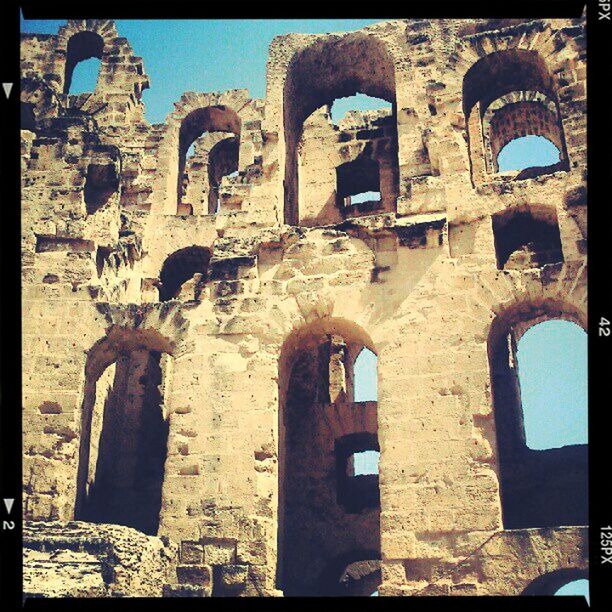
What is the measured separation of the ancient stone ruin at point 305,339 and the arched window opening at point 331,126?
6 cm

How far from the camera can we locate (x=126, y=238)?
13438mm

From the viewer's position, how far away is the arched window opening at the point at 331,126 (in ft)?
44.1

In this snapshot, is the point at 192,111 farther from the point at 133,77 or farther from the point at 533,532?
the point at 533,532

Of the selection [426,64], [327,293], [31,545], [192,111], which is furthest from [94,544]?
[192,111]

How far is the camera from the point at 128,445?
46.0ft

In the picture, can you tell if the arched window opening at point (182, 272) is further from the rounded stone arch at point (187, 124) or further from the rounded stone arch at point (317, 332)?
the rounded stone arch at point (317, 332)

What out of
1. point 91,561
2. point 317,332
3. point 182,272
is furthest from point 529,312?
point 182,272

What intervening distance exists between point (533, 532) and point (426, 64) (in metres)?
7.17

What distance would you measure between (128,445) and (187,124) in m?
6.28

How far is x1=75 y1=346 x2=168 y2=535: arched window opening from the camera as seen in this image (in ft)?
42.7

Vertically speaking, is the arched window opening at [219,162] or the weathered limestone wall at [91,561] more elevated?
the arched window opening at [219,162]

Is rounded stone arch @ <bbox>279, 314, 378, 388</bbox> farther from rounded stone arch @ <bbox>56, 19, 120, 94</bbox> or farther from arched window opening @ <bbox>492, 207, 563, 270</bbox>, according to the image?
rounded stone arch @ <bbox>56, 19, 120, 94</bbox>

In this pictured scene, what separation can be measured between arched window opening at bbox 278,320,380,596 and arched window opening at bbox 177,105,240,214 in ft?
14.0

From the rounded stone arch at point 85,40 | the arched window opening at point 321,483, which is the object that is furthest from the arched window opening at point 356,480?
the rounded stone arch at point 85,40
